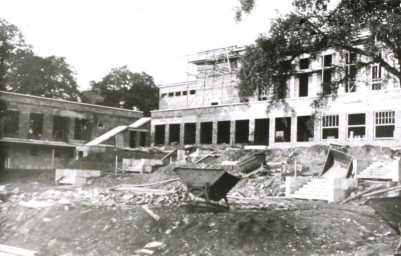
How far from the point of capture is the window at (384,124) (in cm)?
3133

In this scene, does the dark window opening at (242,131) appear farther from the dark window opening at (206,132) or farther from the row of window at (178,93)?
the row of window at (178,93)

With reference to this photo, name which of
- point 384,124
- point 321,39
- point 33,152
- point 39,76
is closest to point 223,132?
point 384,124

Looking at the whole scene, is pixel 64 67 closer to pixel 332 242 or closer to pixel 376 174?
pixel 376 174

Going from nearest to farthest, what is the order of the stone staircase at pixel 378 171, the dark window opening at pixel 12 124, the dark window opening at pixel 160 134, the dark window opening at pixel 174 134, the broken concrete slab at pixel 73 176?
the stone staircase at pixel 378 171 < the broken concrete slab at pixel 73 176 < the dark window opening at pixel 12 124 < the dark window opening at pixel 174 134 < the dark window opening at pixel 160 134

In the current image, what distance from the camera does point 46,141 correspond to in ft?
147

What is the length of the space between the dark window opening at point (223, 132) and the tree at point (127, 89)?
2641 centimetres

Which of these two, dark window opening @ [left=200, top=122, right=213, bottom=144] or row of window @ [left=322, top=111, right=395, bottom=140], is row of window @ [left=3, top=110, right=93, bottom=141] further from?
→ row of window @ [left=322, top=111, right=395, bottom=140]

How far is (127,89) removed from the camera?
6912cm

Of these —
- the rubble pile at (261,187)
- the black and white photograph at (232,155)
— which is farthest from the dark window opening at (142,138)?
the rubble pile at (261,187)

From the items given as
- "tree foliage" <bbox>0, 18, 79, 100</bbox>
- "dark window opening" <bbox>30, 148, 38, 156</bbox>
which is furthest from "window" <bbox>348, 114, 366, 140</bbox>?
"tree foliage" <bbox>0, 18, 79, 100</bbox>

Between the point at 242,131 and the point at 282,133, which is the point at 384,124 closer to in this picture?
the point at 282,133

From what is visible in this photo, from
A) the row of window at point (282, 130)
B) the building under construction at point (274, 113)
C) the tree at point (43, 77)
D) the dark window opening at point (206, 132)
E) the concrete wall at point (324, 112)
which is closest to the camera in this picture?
the concrete wall at point (324, 112)

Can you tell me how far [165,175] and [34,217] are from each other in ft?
50.3

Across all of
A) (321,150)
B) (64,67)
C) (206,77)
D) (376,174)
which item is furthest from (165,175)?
(64,67)
